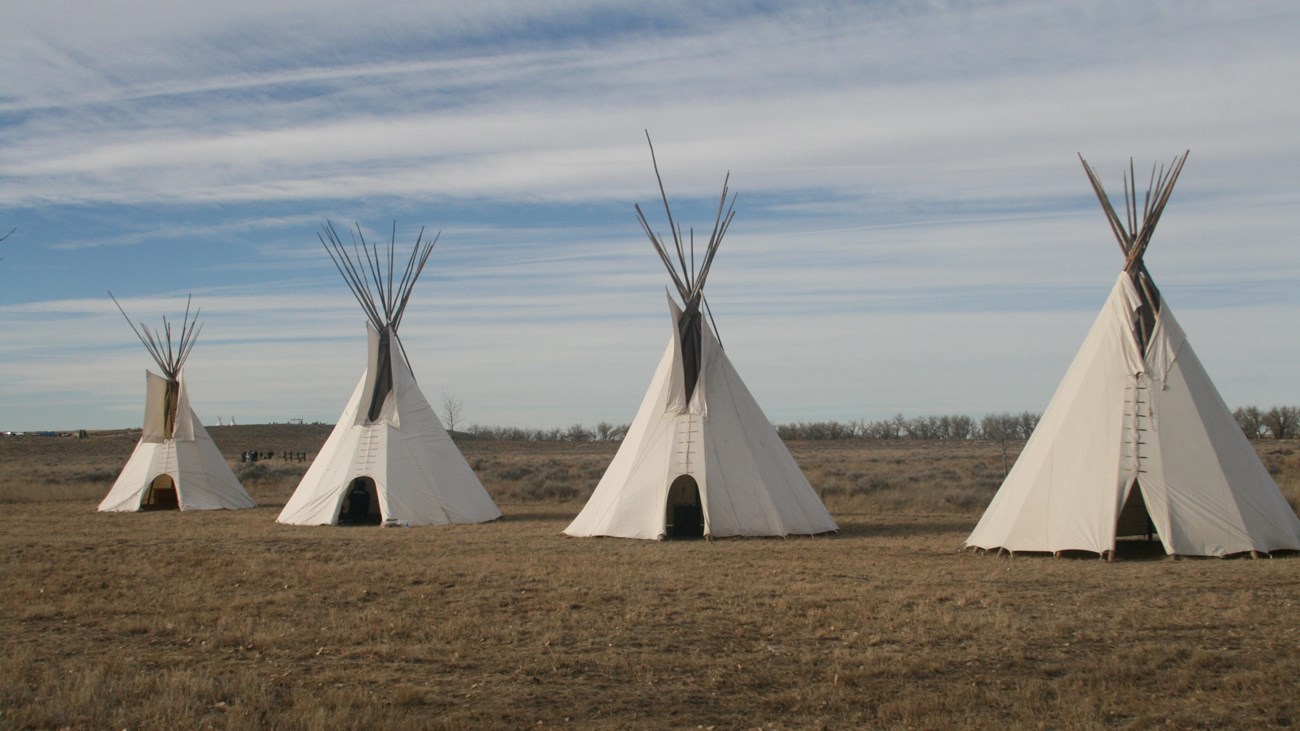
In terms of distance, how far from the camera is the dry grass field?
6055 mm

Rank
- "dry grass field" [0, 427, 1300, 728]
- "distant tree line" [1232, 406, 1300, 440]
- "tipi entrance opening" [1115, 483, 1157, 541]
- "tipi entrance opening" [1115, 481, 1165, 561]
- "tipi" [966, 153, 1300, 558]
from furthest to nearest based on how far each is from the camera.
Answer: "distant tree line" [1232, 406, 1300, 440] → "tipi entrance opening" [1115, 483, 1157, 541] → "tipi entrance opening" [1115, 481, 1165, 561] → "tipi" [966, 153, 1300, 558] → "dry grass field" [0, 427, 1300, 728]

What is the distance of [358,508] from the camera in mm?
18609

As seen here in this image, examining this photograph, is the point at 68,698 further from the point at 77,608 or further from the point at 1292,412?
the point at 1292,412

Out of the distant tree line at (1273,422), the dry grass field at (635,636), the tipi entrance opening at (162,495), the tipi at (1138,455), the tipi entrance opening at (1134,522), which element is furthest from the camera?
the distant tree line at (1273,422)

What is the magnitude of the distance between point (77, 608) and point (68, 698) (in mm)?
3521

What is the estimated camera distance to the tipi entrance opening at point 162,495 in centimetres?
2288

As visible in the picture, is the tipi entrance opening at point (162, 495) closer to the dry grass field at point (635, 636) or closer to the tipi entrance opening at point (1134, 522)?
the dry grass field at point (635, 636)

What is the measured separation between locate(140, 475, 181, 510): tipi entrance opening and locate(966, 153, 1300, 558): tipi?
56.6ft

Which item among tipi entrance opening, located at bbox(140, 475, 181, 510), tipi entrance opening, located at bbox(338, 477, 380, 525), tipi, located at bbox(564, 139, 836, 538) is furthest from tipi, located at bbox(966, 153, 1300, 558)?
Answer: tipi entrance opening, located at bbox(140, 475, 181, 510)

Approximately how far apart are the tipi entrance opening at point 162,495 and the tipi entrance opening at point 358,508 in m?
6.10

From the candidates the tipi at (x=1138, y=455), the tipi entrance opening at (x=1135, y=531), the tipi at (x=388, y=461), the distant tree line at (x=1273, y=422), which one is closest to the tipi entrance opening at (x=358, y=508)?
the tipi at (x=388, y=461)

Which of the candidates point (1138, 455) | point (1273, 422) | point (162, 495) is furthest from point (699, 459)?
point (1273, 422)

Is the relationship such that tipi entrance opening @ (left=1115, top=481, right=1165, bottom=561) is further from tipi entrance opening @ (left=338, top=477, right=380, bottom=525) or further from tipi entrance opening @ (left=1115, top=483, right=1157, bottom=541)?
Answer: tipi entrance opening @ (left=338, top=477, right=380, bottom=525)

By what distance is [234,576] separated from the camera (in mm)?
11234
